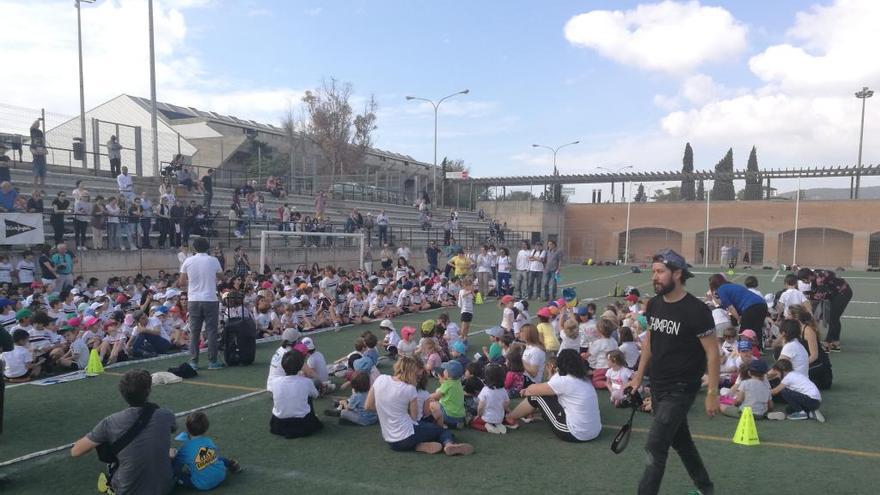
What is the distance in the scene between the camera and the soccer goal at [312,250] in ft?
72.0

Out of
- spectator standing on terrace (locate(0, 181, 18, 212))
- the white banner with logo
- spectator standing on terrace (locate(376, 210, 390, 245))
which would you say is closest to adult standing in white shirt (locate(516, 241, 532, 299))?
spectator standing on terrace (locate(376, 210, 390, 245))

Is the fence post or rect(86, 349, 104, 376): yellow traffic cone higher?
the fence post

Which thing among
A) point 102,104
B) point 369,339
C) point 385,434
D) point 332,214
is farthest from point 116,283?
point 102,104

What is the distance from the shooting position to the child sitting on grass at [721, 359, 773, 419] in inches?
276

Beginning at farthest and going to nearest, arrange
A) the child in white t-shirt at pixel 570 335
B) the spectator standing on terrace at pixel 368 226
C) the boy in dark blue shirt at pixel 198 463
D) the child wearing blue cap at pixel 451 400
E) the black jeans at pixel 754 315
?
the spectator standing on terrace at pixel 368 226 < the black jeans at pixel 754 315 < the child in white t-shirt at pixel 570 335 < the child wearing blue cap at pixel 451 400 < the boy in dark blue shirt at pixel 198 463

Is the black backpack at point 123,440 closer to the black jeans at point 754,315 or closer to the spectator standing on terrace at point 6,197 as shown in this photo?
the black jeans at point 754,315

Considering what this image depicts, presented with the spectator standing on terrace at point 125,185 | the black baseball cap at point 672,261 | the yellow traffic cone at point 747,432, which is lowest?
the yellow traffic cone at point 747,432

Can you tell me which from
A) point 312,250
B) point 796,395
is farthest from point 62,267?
point 796,395

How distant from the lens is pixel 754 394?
23.0 ft

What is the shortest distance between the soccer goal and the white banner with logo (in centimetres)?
685

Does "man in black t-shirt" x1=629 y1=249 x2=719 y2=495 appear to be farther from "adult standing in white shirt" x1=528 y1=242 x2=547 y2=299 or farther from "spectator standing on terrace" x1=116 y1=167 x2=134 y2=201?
"spectator standing on terrace" x1=116 y1=167 x2=134 y2=201

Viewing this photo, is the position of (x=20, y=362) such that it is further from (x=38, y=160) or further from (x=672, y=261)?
(x=38, y=160)

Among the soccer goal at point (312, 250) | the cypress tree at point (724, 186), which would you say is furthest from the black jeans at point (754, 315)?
the cypress tree at point (724, 186)

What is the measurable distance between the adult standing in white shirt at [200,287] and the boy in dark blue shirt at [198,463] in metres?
3.90
